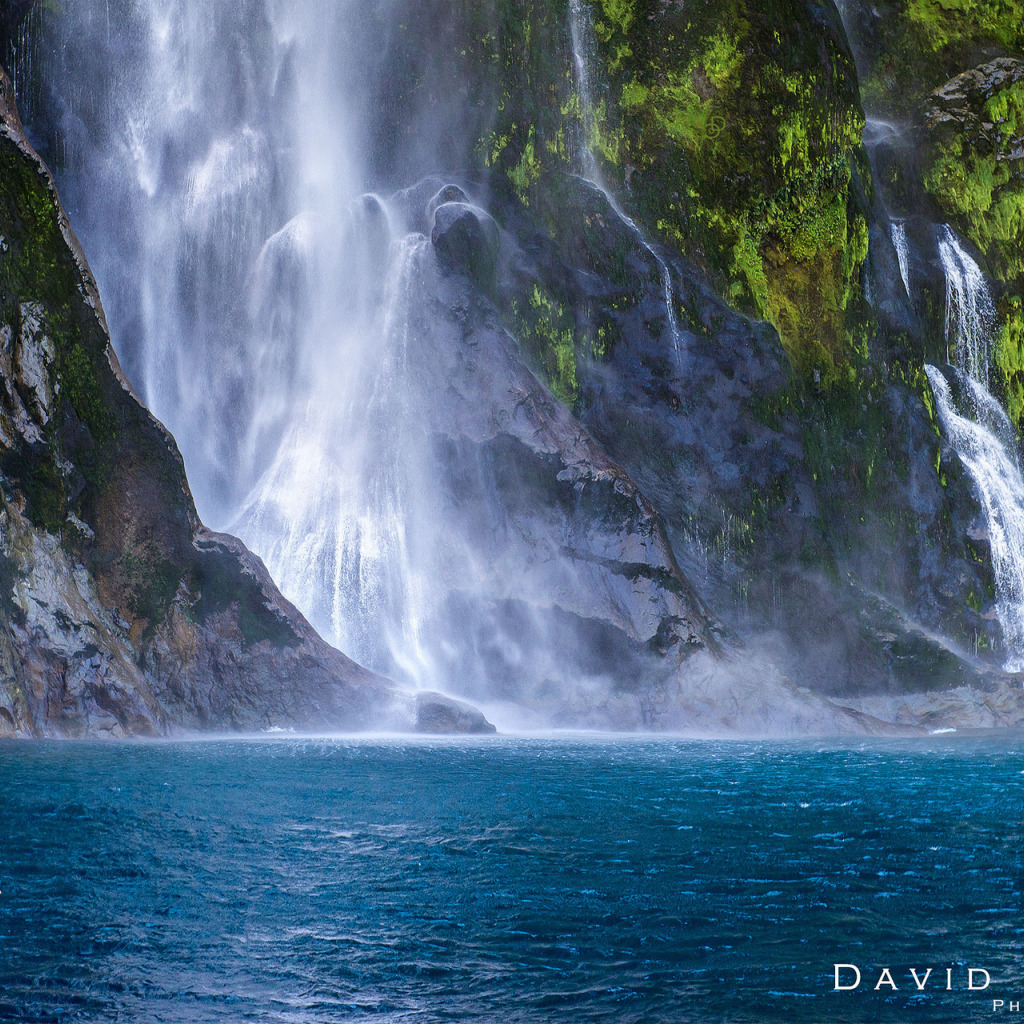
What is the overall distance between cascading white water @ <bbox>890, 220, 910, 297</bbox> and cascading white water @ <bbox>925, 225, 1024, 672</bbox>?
61.1 inches

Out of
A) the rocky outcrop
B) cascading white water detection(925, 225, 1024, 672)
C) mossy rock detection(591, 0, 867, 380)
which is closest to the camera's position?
the rocky outcrop

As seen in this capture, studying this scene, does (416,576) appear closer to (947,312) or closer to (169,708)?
(169,708)

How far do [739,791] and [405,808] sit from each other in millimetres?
4683

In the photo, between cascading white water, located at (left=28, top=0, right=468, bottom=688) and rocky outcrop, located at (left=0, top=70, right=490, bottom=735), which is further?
cascading white water, located at (left=28, top=0, right=468, bottom=688)

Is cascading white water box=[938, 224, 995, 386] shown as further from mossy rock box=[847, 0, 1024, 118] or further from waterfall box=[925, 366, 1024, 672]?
mossy rock box=[847, 0, 1024, 118]

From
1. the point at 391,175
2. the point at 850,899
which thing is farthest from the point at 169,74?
the point at 850,899

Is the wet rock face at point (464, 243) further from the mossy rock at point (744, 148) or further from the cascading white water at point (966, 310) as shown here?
the cascading white water at point (966, 310)

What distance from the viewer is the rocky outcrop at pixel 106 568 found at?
20.9 metres

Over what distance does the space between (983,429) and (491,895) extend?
113 feet

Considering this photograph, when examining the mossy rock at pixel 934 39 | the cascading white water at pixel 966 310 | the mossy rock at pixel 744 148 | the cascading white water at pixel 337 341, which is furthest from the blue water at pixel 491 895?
the mossy rock at pixel 934 39

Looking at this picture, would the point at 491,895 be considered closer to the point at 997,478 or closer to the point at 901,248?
the point at 997,478

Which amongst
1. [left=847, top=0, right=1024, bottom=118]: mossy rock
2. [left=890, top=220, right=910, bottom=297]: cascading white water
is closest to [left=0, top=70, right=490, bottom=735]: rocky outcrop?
[left=890, top=220, right=910, bottom=297]: cascading white water

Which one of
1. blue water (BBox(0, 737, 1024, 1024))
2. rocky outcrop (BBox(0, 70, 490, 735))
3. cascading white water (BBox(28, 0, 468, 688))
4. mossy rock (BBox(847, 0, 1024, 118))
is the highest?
mossy rock (BBox(847, 0, 1024, 118))

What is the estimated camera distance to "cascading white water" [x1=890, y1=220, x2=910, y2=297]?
128 feet
